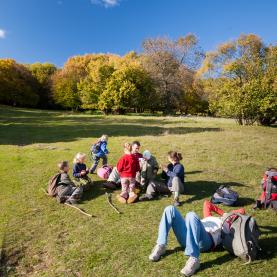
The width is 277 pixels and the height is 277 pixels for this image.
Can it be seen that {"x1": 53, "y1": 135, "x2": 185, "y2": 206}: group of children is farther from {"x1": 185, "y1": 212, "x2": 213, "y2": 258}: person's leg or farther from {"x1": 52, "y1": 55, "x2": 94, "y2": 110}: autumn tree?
{"x1": 52, "y1": 55, "x2": 94, "y2": 110}: autumn tree

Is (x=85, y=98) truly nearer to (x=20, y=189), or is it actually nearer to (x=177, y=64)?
(x=177, y=64)

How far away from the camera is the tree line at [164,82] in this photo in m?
39.4

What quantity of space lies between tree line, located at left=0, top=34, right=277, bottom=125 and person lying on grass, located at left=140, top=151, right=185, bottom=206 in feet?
90.9

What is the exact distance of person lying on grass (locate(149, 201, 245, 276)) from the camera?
24.3 ft

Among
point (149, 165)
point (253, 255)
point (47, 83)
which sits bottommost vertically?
point (253, 255)

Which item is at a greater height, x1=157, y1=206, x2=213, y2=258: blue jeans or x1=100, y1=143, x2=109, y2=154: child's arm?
x1=100, y1=143, x2=109, y2=154: child's arm

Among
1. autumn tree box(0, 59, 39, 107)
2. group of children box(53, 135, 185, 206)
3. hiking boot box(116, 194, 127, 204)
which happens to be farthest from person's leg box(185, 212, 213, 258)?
autumn tree box(0, 59, 39, 107)

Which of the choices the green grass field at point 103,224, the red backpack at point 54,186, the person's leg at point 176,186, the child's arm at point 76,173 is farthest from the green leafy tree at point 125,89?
the person's leg at point 176,186

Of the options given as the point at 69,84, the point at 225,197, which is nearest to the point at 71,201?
the point at 225,197

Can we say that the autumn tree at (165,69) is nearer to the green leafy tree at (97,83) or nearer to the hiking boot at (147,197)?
the green leafy tree at (97,83)

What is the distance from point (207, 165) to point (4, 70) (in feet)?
250

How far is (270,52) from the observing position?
42.1 metres

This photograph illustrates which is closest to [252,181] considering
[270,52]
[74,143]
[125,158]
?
[125,158]

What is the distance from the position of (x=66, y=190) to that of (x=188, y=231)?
19.6ft
